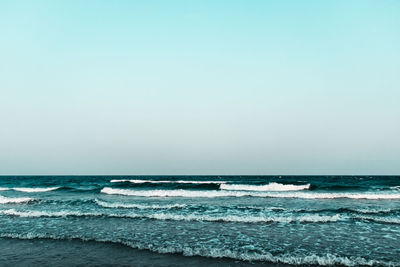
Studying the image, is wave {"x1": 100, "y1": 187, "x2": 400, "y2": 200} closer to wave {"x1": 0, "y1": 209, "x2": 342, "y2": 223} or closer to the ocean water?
the ocean water

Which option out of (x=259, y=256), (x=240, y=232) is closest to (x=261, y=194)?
(x=240, y=232)

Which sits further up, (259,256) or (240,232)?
(259,256)

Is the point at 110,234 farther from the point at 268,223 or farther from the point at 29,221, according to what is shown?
the point at 268,223

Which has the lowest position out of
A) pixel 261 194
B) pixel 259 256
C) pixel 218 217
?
pixel 261 194

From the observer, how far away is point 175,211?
52.4 feet

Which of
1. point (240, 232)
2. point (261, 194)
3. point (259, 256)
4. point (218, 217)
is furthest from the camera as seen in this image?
point (261, 194)

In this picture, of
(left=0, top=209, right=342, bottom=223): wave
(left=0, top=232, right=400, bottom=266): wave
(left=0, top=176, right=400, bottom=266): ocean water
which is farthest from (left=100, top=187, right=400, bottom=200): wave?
(left=0, top=232, right=400, bottom=266): wave

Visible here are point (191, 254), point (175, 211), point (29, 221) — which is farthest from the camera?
point (175, 211)

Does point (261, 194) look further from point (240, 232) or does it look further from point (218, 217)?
point (240, 232)

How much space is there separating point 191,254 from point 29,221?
10.1m

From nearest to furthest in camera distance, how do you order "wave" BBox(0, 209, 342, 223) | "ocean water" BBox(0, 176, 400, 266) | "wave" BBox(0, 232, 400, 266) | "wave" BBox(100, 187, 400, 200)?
"wave" BBox(0, 232, 400, 266) → "ocean water" BBox(0, 176, 400, 266) → "wave" BBox(0, 209, 342, 223) → "wave" BBox(100, 187, 400, 200)

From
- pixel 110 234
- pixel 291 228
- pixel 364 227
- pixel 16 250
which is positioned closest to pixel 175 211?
pixel 110 234

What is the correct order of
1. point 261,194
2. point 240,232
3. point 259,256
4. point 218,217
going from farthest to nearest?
point 261,194 → point 218,217 → point 240,232 → point 259,256

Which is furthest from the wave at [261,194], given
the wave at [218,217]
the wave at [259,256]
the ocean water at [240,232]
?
the wave at [259,256]
